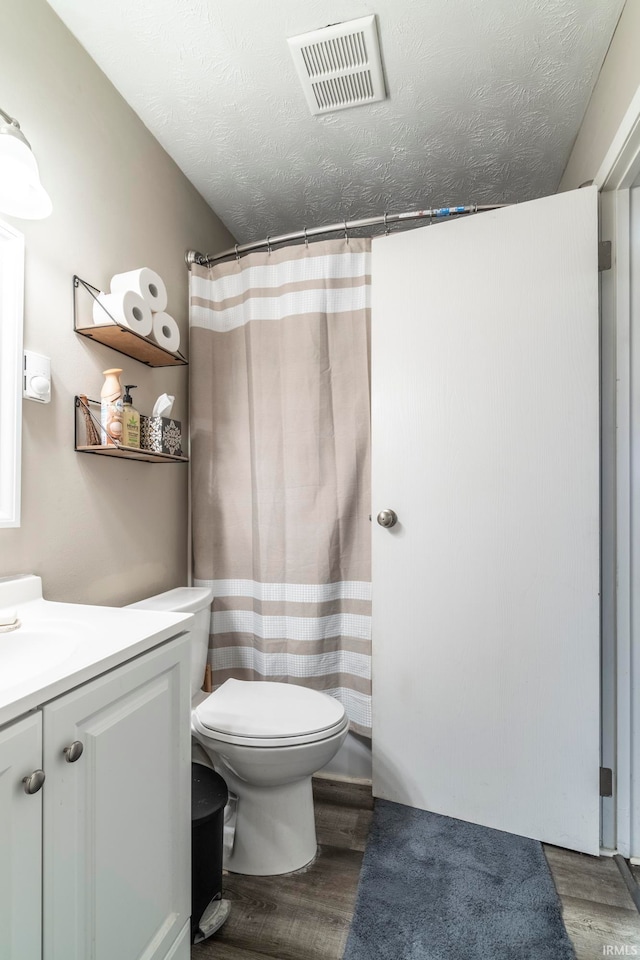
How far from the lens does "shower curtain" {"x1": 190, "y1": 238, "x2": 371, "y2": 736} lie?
5.89ft

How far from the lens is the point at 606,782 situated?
4.71 feet

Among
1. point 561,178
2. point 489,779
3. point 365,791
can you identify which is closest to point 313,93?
point 561,178

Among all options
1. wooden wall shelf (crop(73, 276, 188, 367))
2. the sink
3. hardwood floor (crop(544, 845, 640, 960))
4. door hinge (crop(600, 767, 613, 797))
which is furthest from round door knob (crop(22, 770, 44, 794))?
door hinge (crop(600, 767, 613, 797))

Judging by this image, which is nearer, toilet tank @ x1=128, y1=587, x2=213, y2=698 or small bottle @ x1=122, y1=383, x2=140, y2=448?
small bottle @ x1=122, y1=383, x2=140, y2=448

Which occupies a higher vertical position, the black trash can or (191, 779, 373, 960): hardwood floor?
the black trash can

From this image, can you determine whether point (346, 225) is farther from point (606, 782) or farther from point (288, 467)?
point (606, 782)

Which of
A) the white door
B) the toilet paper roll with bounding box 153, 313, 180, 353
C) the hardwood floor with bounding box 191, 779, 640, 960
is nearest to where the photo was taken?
the hardwood floor with bounding box 191, 779, 640, 960

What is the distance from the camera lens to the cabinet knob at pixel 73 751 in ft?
2.34

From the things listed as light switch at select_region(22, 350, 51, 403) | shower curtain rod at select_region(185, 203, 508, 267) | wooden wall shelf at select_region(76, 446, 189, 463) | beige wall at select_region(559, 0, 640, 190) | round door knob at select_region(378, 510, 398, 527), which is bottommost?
round door knob at select_region(378, 510, 398, 527)

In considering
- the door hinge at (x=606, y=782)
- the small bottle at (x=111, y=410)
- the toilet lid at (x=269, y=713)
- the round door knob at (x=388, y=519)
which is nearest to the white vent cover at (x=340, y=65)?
the small bottle at (x=111, y=410)

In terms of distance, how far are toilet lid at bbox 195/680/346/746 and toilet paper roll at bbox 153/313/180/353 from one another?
3.77ft

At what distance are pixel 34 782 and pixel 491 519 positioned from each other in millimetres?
1336

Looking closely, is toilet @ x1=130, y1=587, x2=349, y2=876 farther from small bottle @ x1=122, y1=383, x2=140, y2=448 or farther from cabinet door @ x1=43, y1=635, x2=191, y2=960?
small bottle @ x1=122, y1=383, x2=140, y2=448

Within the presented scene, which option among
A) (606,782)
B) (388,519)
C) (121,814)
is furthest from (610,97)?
(121,814)
